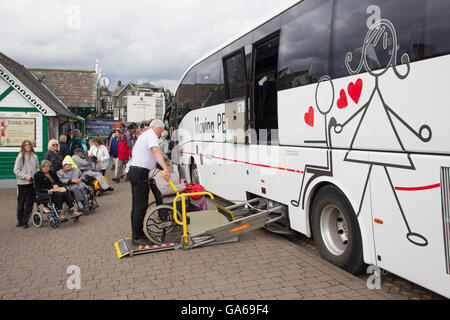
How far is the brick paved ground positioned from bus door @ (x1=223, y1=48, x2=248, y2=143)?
2007mm

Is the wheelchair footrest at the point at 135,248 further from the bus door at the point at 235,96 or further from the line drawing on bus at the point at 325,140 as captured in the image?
the bus door at the point at 235,96

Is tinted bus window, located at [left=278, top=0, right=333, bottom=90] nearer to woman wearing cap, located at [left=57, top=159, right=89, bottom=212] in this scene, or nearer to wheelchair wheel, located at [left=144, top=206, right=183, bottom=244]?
wheelchair wheel, located at [left=144, top=206, right=183, bottom=244]

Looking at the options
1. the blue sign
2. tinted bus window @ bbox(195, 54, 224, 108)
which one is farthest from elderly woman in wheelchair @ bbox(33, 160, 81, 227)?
the blue sign

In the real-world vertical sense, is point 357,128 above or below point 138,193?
above

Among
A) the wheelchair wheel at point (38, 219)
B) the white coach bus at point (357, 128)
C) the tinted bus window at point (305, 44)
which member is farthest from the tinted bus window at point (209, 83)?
the wheelchair wheel at point (38, 219)

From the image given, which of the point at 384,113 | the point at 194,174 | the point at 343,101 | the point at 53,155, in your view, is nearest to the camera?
the point at 384,113

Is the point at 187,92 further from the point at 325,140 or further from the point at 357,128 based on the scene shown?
the point at 357,128

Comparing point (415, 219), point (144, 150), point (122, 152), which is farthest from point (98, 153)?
point (415, 219)

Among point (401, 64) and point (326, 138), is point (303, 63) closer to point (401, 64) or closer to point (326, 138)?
point (326, 138)

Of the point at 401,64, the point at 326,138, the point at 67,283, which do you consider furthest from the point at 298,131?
the point at 67,283

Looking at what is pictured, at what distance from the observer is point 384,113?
12.9ft

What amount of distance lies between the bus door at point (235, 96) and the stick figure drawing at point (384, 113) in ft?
9.98

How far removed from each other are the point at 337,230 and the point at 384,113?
1781 mm

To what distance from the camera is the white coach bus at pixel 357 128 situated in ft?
11.2
